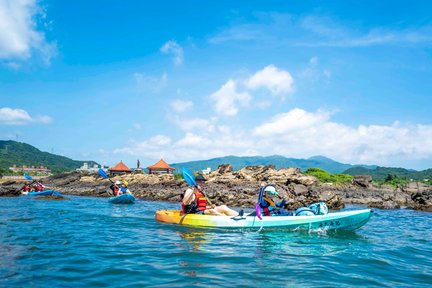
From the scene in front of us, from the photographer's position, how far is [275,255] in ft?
24.6

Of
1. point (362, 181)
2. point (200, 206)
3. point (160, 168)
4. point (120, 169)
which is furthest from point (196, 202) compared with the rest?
point (160, 168)

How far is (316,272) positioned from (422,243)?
5.61 m

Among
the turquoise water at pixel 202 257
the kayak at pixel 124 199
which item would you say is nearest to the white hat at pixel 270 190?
the turquoise water at pixel 202 257

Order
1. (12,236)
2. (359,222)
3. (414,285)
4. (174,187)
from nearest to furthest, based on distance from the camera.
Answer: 1. (414,285)
2. (12,236)
3. (359,222)
4. (174,187)

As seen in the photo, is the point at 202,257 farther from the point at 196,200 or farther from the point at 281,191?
the point at 281,191

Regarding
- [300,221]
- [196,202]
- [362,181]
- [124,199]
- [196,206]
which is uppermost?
[362,181]

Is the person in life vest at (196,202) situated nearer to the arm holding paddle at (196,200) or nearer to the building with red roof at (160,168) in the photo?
the arm holding paddle at (196,200)

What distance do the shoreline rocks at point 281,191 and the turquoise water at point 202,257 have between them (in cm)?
1165

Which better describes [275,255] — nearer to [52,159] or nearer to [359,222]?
[359,222]

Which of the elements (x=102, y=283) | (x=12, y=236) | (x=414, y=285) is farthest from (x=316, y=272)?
(x=12, y=236)

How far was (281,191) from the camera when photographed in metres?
24.1

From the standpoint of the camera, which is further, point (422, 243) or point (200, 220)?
point (200, 220)

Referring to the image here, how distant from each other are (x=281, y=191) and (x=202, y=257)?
694 inches

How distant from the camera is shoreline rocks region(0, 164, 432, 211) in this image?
22.8m
